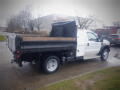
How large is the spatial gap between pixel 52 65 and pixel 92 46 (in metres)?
2.20

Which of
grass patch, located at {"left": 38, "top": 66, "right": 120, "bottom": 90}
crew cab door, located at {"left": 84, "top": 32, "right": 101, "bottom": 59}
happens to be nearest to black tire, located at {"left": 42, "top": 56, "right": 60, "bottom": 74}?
grass patch, located at {"left": 38, "top": 66, "right": 120, "bottom": 90}

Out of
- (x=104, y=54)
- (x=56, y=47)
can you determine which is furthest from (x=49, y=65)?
(x=104, y=54)

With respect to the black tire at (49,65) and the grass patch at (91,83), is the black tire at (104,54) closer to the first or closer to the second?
the grass patch at (91,83)

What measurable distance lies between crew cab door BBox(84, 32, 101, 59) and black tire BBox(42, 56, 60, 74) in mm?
1567

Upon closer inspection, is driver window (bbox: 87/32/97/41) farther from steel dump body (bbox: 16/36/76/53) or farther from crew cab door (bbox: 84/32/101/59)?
steel dump body (bbox: 16/36/76/53)

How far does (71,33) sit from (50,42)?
1.17m

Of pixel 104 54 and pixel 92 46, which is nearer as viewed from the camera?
pixel 92 46

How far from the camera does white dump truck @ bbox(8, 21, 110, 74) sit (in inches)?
141

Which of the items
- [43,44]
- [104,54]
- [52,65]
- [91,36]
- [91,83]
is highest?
[91,36]

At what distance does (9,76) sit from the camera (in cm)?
393

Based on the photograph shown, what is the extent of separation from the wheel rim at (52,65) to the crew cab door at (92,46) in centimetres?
159

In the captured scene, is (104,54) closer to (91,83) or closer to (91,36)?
(91,36)

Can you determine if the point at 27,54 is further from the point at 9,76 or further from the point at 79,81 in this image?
the point at 79,81

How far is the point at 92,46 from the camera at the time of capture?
5.36m
